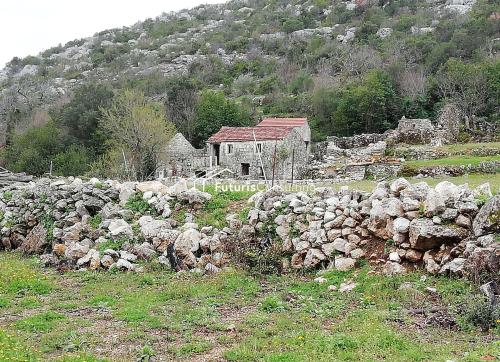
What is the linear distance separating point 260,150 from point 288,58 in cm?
4510

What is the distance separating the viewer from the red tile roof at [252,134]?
34.4m

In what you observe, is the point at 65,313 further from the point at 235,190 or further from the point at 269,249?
the point at 235,190

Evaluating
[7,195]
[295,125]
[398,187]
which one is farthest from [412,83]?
[7,195]

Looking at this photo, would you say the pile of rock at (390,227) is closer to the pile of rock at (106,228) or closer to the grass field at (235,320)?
the grass field at (235,320)

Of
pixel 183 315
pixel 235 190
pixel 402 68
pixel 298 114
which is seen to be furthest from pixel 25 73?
pixel 183 315

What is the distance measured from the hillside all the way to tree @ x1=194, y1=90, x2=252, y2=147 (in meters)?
0.20

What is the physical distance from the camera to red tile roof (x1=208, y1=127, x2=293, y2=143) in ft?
113

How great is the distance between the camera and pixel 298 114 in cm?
5078

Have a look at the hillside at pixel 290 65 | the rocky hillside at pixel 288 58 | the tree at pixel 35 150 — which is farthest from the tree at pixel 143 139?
the rocky hillside at pixel 288 58

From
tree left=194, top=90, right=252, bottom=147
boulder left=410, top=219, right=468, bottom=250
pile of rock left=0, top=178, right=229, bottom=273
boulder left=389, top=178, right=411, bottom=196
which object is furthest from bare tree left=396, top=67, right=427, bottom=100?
boulder left=410, top=219, right=468, bottom=250

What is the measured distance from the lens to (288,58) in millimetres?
75938

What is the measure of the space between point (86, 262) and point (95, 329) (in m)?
5.51

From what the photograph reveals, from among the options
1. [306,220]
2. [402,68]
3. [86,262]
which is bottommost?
[86,262]

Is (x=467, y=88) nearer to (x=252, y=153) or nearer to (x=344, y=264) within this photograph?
(x=252, y=153)
